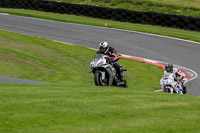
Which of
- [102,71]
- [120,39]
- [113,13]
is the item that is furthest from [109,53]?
[113,13]

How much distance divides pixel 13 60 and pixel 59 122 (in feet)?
30.7

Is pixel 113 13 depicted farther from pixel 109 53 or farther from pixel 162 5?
pixel 109 53

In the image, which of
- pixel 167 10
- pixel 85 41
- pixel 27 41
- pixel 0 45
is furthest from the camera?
pixel 167 10

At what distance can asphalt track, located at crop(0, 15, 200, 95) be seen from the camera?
20.1 metres

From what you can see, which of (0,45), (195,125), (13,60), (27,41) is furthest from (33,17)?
(195,125)

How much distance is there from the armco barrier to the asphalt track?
7.65 feet

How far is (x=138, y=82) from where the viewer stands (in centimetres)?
1542

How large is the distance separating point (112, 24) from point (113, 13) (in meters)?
1.74

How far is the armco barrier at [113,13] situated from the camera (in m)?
25.6

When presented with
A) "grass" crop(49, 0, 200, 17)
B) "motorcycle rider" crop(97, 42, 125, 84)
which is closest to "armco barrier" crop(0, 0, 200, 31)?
"grass" crop(49, 0, 200, 17)

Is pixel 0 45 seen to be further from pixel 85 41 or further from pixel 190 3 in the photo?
pixel 190 3

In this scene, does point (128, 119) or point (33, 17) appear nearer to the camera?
point (128, 119)

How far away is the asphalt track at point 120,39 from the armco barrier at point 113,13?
91.8 inches

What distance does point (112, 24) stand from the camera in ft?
93.0
